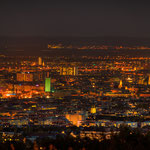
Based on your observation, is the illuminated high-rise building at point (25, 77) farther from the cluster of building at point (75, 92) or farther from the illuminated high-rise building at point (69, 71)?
the illuminated high-rise building at point (69, 71)

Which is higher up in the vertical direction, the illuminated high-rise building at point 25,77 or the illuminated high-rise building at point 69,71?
the illuminated high-rise building at point 69,71

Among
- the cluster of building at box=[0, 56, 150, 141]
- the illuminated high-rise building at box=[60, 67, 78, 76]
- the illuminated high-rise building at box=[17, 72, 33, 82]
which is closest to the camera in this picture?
the cluster of building at box=[0, 56, 150, 141]

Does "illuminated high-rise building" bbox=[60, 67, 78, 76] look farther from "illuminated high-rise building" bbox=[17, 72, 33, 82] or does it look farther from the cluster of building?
"illuminated high-rise building" bbox=[17, 72, 33, 82]

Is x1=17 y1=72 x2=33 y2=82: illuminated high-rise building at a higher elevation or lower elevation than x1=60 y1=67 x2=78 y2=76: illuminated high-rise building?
lower

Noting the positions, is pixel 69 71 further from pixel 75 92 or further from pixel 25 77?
pixel 75 92

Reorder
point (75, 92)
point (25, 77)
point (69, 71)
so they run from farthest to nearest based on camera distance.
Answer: point (69, 71), point (25, 77), point (75, 92)

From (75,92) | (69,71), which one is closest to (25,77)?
(69,71)

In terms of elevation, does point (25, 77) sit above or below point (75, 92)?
above

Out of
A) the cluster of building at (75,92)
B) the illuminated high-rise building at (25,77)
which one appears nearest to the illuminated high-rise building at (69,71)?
the cluster of building at (75,92)

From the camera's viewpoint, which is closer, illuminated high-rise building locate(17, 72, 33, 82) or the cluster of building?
the cluster of building

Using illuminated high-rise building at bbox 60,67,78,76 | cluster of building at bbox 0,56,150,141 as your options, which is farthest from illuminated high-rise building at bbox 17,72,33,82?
illuminated high-rise building at bbox 60,67,78,76

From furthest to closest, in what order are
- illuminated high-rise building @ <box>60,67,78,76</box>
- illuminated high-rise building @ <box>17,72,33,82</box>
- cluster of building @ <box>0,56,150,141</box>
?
1. illuminated high-rise building @ <box>60,67,78,76</box>
2. illuminated high-rise building @ <box>17,72,33,82</box>
3. cluster of building @ <box>0,56,150,141</box>
